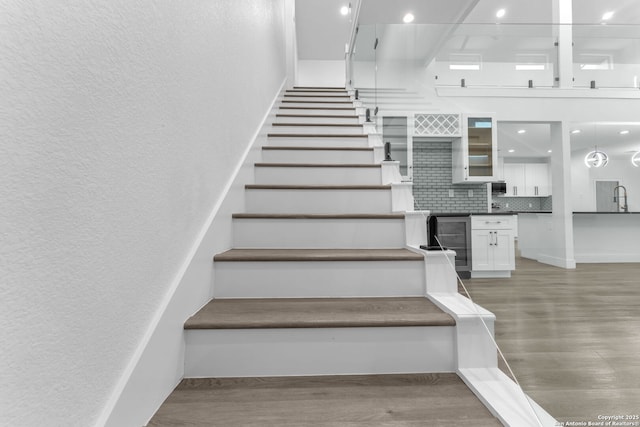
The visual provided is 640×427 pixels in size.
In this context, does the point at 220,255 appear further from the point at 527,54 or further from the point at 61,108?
the point at 527,54

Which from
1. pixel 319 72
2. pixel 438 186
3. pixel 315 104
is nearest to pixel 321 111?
pixel 315 104

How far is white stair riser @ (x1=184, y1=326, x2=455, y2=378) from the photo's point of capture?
983 mm

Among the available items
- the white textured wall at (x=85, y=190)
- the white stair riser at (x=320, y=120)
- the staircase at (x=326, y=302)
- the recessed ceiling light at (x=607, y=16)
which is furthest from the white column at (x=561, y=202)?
the recessed ceiling light at (x=607, y=16)

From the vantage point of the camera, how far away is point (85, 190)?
581mm

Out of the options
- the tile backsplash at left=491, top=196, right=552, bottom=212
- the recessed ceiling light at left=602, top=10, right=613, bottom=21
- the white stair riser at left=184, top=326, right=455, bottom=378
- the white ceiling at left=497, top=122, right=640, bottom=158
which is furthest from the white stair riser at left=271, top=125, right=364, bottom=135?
the recessed ceiling light at left=602, top=10, right=613, bottom=21

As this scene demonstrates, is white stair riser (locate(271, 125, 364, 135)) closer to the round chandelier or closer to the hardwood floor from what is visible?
the round chandelier

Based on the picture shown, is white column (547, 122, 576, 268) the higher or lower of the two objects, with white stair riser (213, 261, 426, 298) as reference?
higher

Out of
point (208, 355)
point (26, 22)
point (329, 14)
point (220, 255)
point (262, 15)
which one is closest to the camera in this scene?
point (26, 22)

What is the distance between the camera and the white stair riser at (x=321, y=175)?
2.02 metres

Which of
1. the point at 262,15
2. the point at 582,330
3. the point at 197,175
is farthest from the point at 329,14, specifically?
the point at 582,330

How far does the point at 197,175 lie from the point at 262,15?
196 centimetres

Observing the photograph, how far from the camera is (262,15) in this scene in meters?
2.46

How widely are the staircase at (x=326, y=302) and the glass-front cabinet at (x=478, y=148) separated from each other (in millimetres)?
337

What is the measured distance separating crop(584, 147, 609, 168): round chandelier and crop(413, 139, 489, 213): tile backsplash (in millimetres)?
394
